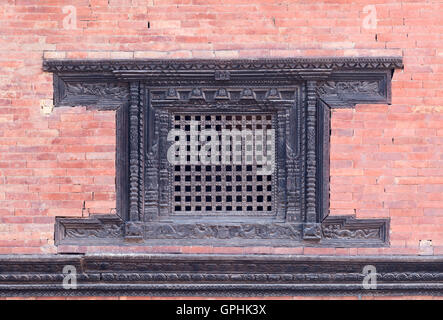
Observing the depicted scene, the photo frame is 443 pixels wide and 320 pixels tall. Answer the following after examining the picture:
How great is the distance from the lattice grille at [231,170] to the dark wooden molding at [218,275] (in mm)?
418

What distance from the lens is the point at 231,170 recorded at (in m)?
4.54

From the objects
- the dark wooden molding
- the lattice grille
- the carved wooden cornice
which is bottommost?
the dark wooden molding

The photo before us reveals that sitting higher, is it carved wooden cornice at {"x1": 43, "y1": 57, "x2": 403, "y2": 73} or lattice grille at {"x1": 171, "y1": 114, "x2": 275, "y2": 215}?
carved wooden cornice at {"x1": 43, "y1": 57, "x2": 403, "y2": 73}

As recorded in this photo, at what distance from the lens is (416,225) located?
14.5 ft

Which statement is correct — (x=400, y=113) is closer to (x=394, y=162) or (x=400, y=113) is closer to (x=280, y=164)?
(x=394, y=162)

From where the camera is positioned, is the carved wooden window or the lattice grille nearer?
the carved wooden window

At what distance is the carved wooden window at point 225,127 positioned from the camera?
14.4ft

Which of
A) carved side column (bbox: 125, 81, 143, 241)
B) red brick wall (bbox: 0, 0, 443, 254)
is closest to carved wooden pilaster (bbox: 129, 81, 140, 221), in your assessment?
carved side column (bbox: 125, 81, 143, 241)

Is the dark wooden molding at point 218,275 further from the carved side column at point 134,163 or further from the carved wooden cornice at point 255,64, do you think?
the carved wooden cornice at point 255,64

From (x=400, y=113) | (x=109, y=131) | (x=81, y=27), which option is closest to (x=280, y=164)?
(x=400, y=113)

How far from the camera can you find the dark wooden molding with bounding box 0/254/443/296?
4.39 m

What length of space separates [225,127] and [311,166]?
75 cm

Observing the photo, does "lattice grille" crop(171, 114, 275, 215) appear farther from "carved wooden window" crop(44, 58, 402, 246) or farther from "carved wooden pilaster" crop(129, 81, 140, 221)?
"carved wooden pilaster" crop(129, 81, 140, 221)

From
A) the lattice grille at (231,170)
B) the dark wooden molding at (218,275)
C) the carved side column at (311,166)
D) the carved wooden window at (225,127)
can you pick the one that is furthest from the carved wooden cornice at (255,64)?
the dark wooden molding at (218,275)
